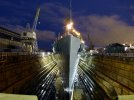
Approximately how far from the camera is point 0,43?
7238cm

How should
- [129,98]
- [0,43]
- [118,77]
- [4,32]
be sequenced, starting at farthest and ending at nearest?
[4,32], [0,43], [118,77], [129,98]

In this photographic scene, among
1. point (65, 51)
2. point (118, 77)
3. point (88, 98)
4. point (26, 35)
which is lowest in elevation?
point (88, 98)

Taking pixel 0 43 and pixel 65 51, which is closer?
pixel 65 51

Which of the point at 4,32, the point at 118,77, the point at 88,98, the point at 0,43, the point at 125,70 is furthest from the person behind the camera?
the point at 4,32

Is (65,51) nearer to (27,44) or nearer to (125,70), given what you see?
(125,70)

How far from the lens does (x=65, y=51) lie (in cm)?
3800

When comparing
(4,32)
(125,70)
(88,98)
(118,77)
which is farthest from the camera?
(4,32)

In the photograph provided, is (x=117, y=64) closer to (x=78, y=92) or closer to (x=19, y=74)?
(x=78, y=92)

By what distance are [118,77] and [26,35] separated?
6485cm

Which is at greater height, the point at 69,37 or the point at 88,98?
the point at 69,37

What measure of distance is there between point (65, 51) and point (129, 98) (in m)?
30.1

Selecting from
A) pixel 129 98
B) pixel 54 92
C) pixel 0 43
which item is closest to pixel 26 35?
pixel 0 43

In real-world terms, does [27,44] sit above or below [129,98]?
above

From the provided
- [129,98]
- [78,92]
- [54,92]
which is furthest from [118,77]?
[129,98]
